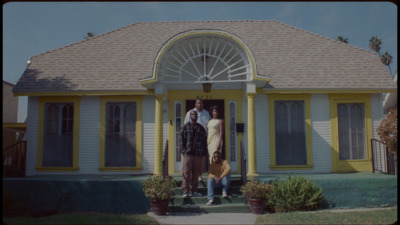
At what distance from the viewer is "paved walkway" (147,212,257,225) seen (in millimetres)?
6836

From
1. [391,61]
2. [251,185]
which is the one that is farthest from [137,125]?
[391,61]

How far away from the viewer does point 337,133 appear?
10531mm

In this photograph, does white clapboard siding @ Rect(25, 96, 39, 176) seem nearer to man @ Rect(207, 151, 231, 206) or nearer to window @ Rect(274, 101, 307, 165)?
man @ Rect(207, 151, 231, 206)

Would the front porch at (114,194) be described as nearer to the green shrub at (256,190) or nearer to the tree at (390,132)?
the green shrub at (256,190)

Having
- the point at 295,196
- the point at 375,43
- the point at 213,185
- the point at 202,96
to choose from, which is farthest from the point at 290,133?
the point at 375,43

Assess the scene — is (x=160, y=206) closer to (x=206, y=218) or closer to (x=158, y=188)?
(x=158, y=188)

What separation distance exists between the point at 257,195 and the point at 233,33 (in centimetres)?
549

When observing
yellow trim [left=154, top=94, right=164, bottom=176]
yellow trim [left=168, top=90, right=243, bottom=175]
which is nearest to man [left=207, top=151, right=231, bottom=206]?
yellow trim [left=154, top=94, right=164, bottom=176]

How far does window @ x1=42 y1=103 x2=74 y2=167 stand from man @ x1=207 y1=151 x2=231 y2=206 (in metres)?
4.82

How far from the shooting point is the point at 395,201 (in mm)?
8508

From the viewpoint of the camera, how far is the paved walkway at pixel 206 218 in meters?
6.84

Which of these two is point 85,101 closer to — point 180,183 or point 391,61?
point 180,183

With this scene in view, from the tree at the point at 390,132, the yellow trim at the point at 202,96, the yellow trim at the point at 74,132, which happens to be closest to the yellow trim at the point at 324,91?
the yellow trim at the point at 202,96

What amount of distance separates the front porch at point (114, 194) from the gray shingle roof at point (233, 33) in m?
3.04
